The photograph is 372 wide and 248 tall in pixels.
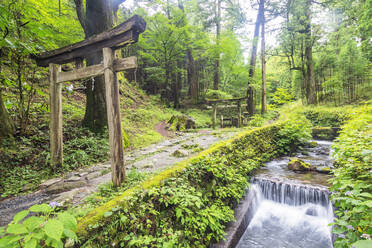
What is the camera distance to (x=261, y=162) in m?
7.29

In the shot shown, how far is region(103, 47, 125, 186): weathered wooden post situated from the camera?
3.20 metres

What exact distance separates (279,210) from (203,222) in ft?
9.94

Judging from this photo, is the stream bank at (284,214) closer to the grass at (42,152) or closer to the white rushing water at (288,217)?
the white rushing water at (288,217)

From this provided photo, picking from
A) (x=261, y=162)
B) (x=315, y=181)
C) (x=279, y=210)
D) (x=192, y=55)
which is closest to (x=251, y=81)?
(x=192, y=55)

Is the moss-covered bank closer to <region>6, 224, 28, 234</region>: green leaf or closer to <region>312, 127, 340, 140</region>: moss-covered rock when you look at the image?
<region>6, 224, 28, 234</region>: green leaf

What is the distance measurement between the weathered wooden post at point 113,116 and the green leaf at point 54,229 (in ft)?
5.81

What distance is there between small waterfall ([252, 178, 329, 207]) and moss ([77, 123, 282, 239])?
120 cm

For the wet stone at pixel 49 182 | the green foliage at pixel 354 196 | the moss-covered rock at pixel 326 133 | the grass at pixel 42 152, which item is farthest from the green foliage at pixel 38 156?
the moss-covered rock at pixel 326 133

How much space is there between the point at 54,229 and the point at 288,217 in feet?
17.9

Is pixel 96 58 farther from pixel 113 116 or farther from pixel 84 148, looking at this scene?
pixel 113 116

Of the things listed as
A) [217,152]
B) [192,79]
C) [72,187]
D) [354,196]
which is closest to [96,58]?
[72,187]

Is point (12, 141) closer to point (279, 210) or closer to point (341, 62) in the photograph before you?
point (279, 210)

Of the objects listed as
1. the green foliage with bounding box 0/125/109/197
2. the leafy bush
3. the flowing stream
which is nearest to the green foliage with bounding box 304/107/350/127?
the leafy bush

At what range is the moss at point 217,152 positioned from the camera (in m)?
2.15
